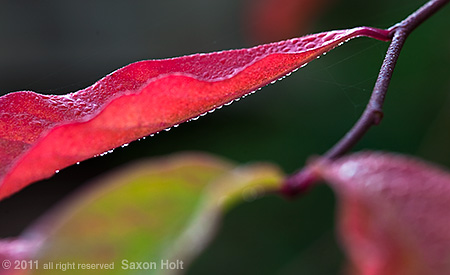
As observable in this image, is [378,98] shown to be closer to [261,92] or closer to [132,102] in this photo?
[132,102]

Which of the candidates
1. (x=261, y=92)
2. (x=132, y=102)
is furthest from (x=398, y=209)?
(x=261, y=92)

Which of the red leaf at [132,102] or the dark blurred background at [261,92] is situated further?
the dark blurred background at [261,92]

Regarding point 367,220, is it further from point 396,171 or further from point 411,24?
point 411,24

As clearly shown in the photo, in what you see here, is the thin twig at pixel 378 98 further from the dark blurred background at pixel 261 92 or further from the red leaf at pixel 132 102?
the dark blurred background at pixel 261 92

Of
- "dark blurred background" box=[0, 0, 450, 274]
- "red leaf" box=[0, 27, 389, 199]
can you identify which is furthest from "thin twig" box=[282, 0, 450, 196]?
"dark blurred background" box=[0, 0, 450, 274]

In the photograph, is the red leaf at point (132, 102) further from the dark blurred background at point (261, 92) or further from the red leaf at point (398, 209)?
the dark blurred background at point (261, 92)

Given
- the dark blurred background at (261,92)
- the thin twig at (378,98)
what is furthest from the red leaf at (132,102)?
the dark blurred background at (261,92)

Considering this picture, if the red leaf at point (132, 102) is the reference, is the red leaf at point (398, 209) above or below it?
below
